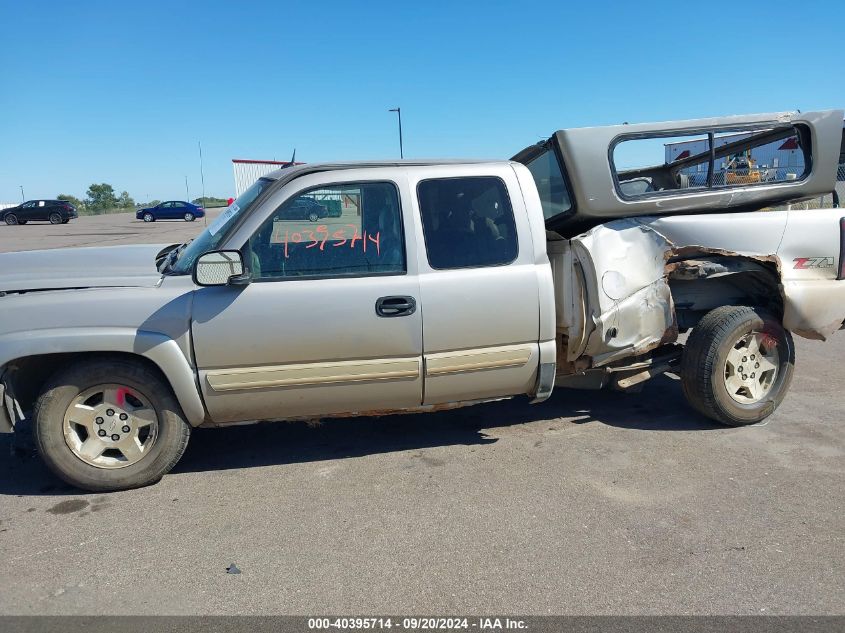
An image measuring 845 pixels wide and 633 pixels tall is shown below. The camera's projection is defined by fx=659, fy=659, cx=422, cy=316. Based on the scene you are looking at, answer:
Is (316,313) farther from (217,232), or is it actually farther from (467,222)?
(467,222)

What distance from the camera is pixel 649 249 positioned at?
4.52 meters

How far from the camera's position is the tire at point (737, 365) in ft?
15.2

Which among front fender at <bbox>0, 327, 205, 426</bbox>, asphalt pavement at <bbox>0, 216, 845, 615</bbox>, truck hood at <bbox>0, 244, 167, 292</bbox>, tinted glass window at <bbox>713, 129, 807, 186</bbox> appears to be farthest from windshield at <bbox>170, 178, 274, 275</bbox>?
tinted glass window at <bbox>713, 129, 807, 186</bbox>

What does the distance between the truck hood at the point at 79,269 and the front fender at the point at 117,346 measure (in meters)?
0.30

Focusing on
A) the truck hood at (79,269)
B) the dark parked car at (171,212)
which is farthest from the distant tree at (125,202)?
the truck hood at (79,269)

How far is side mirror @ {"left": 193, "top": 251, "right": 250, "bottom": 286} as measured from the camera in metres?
3.65

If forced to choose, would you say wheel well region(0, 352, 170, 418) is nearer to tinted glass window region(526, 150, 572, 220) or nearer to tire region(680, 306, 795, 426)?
tinted glass window region(526, 150, 572, 220)

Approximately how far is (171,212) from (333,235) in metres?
44.3

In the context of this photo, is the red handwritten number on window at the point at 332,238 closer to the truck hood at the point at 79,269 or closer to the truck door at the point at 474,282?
the truck door at the point at 474,282

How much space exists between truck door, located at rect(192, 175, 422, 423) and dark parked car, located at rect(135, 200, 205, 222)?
143ft

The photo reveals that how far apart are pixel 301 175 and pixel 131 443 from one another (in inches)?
73.8

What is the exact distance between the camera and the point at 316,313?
3838 millimetres

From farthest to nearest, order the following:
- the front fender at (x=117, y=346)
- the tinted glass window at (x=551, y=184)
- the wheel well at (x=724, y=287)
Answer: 1. the tinted glass window at (x=551, y=184)
2. the wheel well at (x=724, y=287)
3. the front fender at (x=117, y=346)

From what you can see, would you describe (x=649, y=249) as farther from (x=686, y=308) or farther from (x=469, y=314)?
(x=469, y=314)
